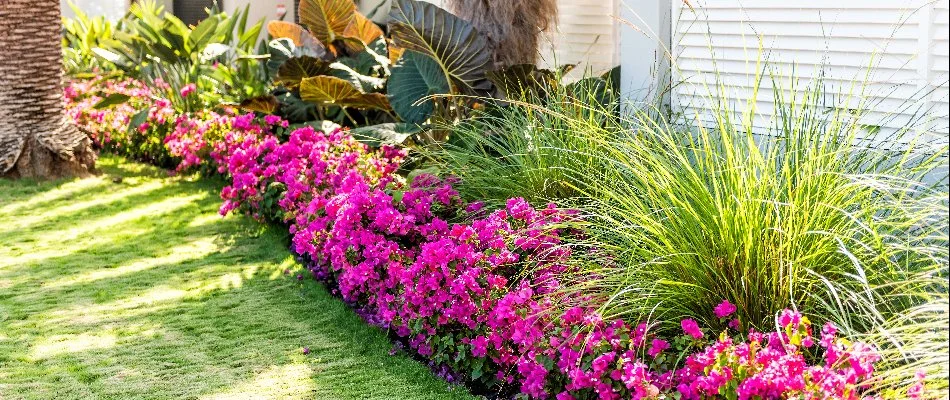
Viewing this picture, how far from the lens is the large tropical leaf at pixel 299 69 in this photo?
789 centimetres

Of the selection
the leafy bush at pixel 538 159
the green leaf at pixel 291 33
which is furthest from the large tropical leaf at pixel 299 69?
the leafy bush at pixel 538 159

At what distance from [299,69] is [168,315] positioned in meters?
2.83

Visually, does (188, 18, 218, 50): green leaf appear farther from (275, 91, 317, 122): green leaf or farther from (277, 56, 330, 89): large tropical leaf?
(277, 56, 330, 89): large tropical leaf

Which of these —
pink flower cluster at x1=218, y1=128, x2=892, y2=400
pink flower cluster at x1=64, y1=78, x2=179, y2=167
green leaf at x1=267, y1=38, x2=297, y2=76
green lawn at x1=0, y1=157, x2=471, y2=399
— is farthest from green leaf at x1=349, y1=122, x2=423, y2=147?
pink flower cluster at x1=64, y1=78, x2=179, y2=167

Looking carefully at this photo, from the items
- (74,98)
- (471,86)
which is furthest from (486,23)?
(74,98)

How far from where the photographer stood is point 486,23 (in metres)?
7.21

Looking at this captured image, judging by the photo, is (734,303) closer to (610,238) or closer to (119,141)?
(610,238)

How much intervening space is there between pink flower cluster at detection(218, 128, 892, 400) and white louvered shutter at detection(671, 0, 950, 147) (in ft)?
3.19

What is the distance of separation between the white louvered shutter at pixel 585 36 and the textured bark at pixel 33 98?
4.07 meters

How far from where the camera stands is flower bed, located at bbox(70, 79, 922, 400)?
320 centimetres

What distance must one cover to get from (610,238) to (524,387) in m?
0.67

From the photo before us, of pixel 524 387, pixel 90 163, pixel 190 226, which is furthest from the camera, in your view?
pixel 90 163

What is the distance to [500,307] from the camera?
13.4ft

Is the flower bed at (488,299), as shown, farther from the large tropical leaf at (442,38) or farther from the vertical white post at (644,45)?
the vertical white post at (644,45)
